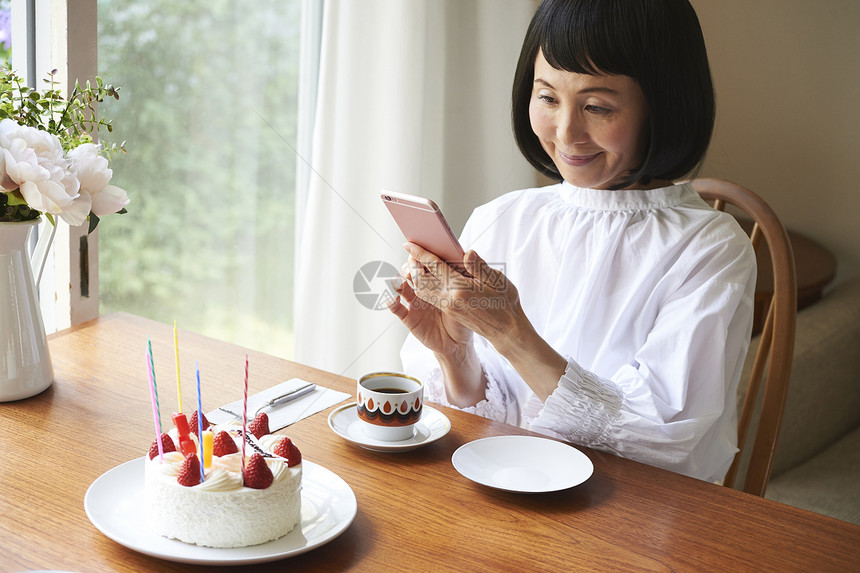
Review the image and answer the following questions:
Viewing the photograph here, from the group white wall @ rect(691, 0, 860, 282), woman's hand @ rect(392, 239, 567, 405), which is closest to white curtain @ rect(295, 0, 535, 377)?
white wall @ rect(691, 0, 860, 282)

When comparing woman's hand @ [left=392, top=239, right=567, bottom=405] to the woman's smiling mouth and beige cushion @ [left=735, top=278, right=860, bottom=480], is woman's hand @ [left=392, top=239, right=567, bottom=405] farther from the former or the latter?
beige cushion @ [left=735, top=278, right=860, bottom=480]

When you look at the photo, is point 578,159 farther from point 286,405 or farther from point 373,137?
point 373,137

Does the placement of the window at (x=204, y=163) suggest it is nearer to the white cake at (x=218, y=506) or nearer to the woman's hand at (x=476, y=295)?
the woman's hand at (x=476, y=295)

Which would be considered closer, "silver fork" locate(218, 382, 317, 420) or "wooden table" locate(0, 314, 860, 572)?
"wooden table" locate(0, 314, 860, 572)

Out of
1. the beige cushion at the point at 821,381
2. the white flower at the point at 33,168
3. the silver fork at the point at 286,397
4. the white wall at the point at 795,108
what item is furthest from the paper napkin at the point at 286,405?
the white wall at the point at 795,108

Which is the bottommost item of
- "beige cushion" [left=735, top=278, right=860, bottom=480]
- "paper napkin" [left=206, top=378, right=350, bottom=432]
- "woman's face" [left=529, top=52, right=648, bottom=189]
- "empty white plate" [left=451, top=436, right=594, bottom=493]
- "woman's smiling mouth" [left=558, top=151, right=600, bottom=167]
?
"beige cushion" [left=735, top=278, right=860, bottom=480]

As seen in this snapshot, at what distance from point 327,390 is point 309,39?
4.01 ft

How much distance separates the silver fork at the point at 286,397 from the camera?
1.02 m

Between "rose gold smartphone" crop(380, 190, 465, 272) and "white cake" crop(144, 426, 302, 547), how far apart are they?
358 millimetres

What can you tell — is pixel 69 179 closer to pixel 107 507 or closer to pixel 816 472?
pixel 107 507

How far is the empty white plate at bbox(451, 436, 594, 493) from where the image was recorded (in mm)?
872

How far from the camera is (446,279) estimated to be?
1.07m

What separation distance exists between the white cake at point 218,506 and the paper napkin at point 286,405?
9.7 inches

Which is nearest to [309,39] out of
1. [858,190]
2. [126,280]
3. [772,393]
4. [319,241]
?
[319,241]
